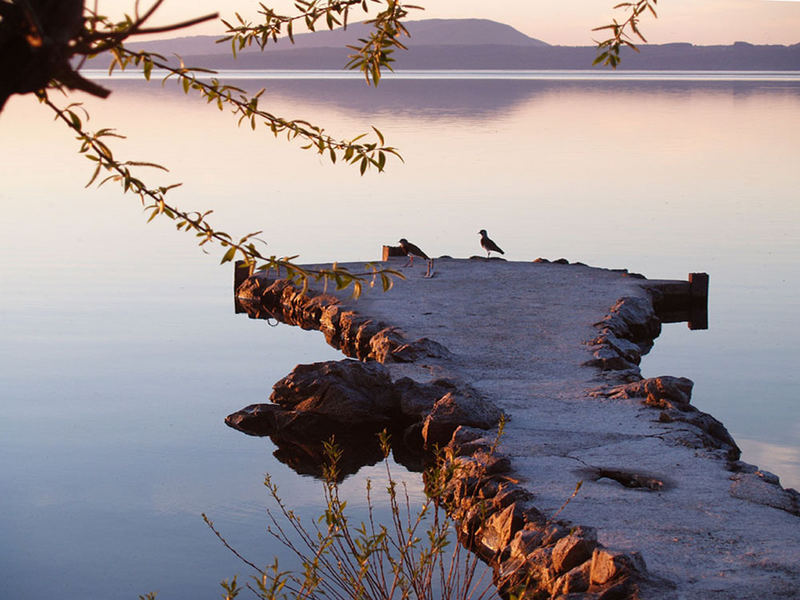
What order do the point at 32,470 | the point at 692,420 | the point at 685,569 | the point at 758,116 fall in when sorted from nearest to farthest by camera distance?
1. the point at 685,569
2. the point at 692,420
3. the point at 32,470
4. the point at 758,116

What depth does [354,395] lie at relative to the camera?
1172 centimetres

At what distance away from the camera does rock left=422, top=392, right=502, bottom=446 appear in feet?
33.9

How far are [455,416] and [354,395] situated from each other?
159cm

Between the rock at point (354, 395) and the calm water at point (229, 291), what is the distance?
2.49 ft

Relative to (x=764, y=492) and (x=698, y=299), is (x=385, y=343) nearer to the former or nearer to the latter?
(x=764, y=492)

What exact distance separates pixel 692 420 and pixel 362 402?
3140 mm

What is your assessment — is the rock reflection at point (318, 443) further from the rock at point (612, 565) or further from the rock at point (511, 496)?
the rock at point (612, 565)

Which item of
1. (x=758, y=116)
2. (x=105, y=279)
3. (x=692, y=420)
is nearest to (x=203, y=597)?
(x=692, y=420)

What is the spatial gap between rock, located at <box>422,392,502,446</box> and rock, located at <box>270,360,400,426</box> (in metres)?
1.02

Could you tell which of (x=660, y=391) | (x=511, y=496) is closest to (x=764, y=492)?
(x=511, y=496)

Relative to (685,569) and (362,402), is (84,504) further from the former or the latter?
(685,569)

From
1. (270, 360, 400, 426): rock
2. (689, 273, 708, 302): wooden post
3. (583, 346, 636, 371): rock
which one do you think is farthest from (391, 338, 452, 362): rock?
(689, 273, 708, 302): wooden post

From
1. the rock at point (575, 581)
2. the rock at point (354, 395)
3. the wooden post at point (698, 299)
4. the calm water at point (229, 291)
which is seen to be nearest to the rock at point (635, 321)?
the calm water at point (229, 291)

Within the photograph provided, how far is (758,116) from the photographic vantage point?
6281 cm
